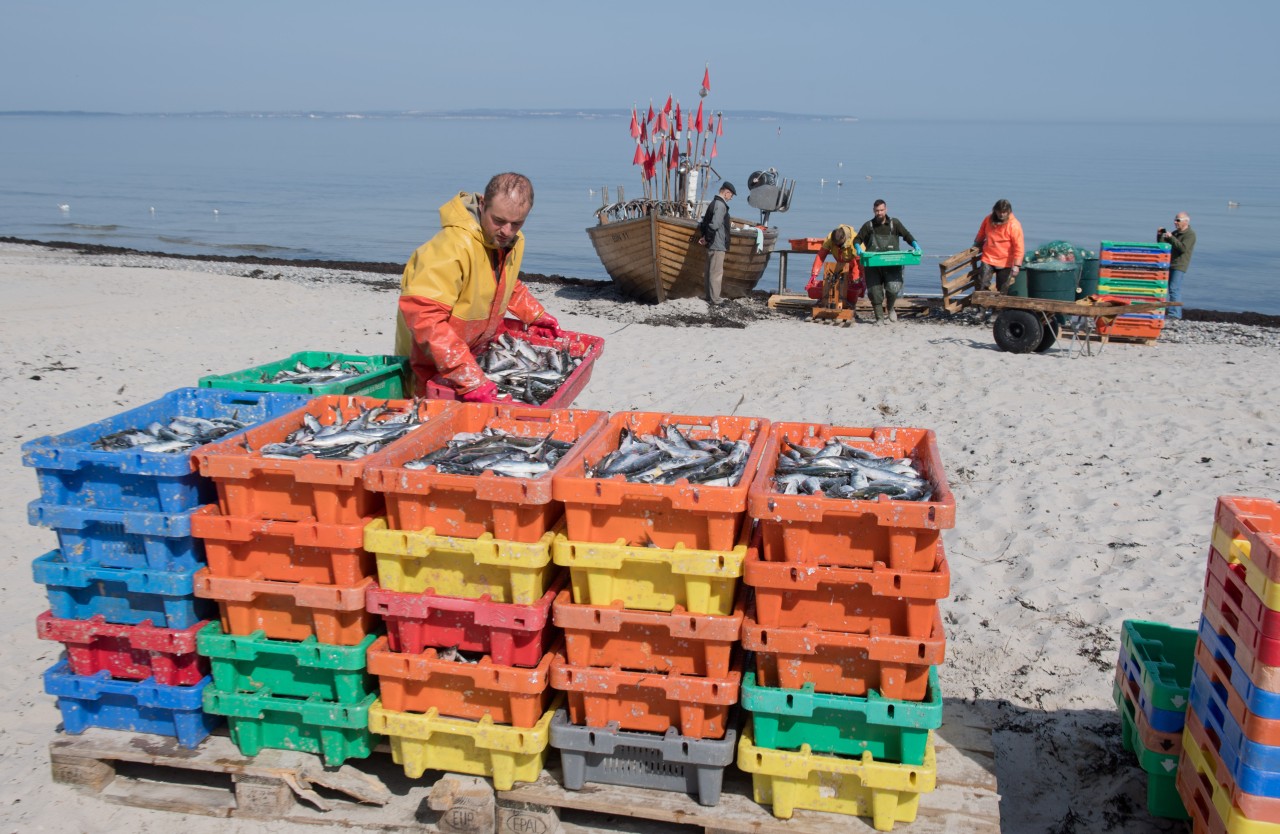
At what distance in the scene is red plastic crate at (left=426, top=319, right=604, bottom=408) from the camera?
581cm

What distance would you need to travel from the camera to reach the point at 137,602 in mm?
4125

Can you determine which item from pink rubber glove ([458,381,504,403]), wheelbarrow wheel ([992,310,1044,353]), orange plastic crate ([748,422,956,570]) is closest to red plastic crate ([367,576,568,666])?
orange plastic crate ([748,422,956,570])

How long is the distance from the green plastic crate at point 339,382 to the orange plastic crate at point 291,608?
1735 millimetres

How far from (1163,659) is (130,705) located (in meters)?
4.78

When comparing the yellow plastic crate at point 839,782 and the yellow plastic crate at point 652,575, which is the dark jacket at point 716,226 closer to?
the yellow plastic crate at point 652,575

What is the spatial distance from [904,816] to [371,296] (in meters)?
16.7

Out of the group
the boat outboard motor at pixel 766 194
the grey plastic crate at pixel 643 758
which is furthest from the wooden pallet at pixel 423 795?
the boat outboard motor at pixel 766 194

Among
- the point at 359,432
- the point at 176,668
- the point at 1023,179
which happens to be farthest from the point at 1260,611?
the point at 1023,179

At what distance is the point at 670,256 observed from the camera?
18.1 meters

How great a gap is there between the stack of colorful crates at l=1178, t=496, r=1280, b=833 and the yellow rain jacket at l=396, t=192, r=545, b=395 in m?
3.86

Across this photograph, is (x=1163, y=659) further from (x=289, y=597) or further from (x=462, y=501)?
(x=289, y=597)

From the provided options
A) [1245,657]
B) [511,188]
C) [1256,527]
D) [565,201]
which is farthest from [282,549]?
[565,201]

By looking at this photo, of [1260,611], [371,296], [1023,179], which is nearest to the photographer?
[1260,611]

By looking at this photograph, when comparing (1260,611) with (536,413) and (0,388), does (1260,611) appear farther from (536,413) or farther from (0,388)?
(0,388)
